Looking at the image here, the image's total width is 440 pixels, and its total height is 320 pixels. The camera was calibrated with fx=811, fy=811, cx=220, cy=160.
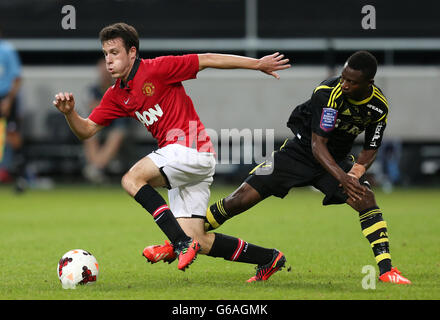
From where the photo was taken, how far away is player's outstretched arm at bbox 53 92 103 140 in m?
5.77

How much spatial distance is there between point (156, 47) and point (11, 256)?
11118 mm

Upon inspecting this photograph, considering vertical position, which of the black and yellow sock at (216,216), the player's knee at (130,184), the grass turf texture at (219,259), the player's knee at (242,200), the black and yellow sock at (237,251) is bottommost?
the grass turf texture at (219,259)

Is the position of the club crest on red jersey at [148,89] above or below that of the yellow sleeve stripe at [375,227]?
above

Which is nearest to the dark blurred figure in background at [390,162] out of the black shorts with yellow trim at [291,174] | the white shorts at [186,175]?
the black shorts with yellow trim at [291,174]

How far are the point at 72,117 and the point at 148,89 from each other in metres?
0.60

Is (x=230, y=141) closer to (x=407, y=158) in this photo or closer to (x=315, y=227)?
(x=407, y=158)

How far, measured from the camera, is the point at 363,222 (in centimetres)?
595

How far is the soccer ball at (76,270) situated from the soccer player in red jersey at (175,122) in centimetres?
61

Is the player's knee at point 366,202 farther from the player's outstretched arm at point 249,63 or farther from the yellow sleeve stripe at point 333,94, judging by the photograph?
the player's outstretched arm at point 249,63

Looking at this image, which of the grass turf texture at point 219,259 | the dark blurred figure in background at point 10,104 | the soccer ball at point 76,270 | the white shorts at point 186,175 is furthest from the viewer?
the dark blurred figure in background at point 10,104

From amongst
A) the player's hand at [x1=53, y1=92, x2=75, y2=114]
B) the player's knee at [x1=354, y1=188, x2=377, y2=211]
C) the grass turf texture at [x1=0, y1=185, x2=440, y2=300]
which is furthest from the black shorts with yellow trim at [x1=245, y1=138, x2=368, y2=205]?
the player's hand at [x1=53, y1=92, x2=75, y2=114]

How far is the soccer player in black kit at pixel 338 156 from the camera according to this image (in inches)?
227

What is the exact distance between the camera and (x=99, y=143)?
1647 cm
